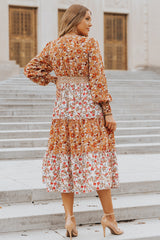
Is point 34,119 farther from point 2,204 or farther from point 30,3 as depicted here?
point 30,3

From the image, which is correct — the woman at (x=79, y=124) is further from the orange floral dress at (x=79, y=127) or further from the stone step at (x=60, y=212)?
the stone step at (x=60, y=212)

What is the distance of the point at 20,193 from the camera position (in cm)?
427

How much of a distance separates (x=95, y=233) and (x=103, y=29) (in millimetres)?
16373

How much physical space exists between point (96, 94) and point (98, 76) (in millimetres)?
144

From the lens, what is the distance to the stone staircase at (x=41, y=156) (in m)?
3.96

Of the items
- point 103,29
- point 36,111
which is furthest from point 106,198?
point 103,29

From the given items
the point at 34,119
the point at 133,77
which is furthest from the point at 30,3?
the point at 34,119

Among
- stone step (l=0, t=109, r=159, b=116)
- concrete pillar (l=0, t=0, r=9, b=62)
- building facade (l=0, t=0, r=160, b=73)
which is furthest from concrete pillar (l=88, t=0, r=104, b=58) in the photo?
stone step (l=0, t=109, r=159, b=116)

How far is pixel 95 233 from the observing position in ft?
12.3

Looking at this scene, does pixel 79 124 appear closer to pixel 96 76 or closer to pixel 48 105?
pixel 96 76

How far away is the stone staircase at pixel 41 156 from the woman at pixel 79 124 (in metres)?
0.51

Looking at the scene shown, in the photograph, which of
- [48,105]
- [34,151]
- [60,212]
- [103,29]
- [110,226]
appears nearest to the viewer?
[110,226]

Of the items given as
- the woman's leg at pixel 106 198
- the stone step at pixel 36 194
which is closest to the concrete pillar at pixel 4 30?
the stone step at pixel 36 194

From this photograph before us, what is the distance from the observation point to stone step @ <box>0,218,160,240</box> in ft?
12.0
